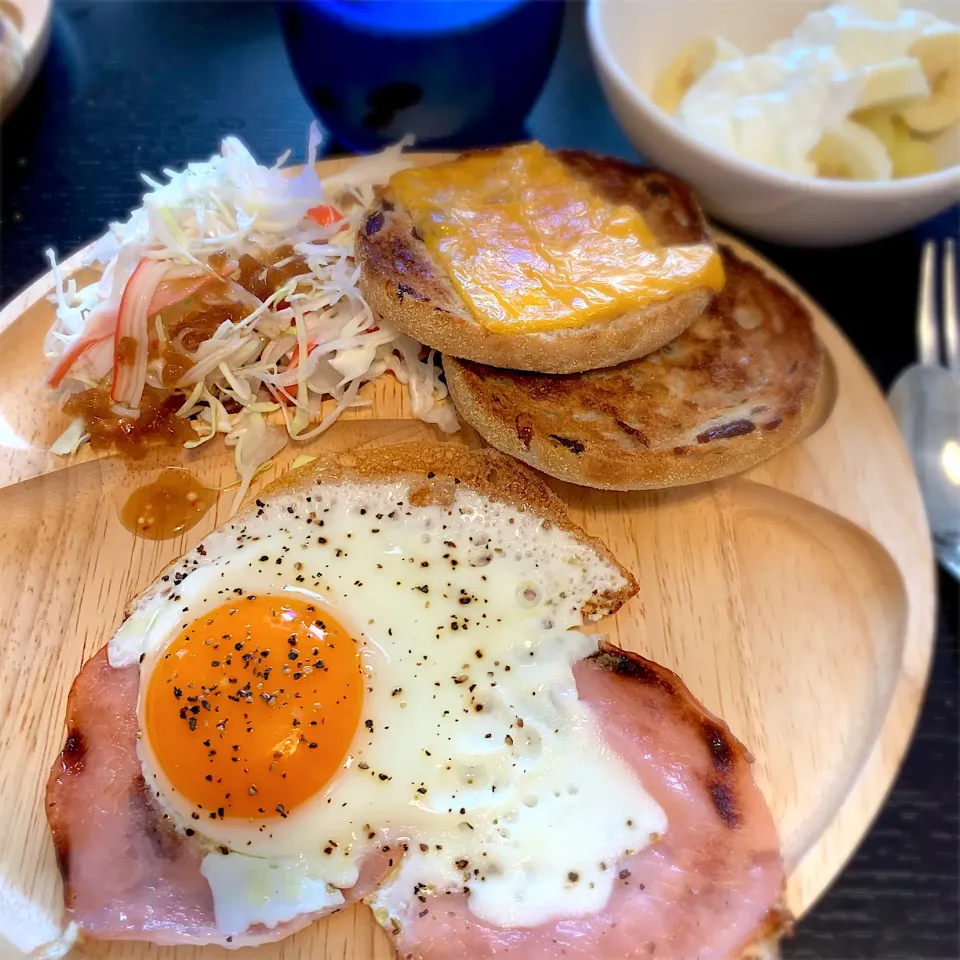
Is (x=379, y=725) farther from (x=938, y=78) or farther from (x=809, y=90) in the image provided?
(x=938, y=78)

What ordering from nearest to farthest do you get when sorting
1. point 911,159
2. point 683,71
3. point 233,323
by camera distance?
point 233,323
point 911,159
point 683,71

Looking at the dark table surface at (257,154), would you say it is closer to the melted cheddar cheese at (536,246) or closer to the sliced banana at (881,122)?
the sliced banana at (881,122)

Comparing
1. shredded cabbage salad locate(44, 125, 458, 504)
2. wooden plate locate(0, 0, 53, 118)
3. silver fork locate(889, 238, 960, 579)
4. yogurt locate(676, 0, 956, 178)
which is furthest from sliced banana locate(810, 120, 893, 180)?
wooden plate locate(0, 0, 53, 118)

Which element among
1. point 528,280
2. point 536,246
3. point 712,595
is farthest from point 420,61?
point 712,595

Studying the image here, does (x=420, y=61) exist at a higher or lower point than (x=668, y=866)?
higher

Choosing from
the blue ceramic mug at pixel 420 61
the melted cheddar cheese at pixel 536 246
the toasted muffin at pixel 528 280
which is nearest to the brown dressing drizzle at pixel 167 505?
the toasted muffin at pixel 528 280

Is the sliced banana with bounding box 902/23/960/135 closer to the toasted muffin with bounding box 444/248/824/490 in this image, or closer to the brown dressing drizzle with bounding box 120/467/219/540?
the toasted muffin with bounding box 444/248/824/490
